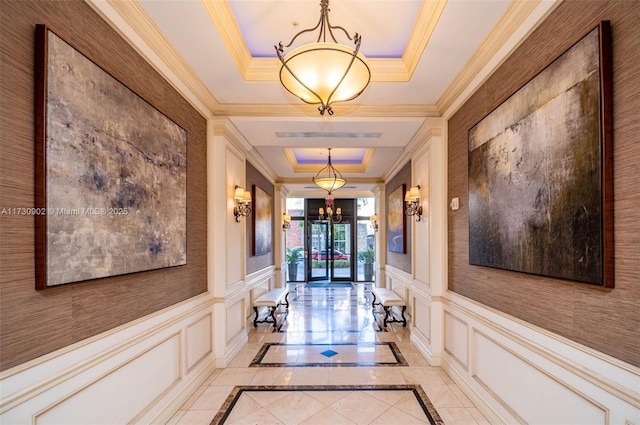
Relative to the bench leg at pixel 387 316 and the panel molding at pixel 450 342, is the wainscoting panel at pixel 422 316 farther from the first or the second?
the bench leg at pixel 387 316

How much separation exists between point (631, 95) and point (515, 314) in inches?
62.6

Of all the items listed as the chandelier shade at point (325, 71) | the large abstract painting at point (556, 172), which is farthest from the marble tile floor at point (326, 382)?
the chandelier shade at point (325, 71)

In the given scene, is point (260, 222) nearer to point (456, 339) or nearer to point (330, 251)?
point (456, 339)

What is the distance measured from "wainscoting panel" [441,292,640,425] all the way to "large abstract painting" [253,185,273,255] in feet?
11.7

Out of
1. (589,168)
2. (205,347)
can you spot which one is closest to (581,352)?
(589,168)

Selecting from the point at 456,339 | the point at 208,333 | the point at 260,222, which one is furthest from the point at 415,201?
the point at 208,333

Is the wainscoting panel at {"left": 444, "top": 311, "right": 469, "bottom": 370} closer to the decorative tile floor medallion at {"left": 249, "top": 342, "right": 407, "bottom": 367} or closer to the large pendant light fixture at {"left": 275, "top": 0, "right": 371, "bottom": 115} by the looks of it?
the decorative tile floor medallion at {"left": 249, "top": 342, "right": 407, "bottom": 367}

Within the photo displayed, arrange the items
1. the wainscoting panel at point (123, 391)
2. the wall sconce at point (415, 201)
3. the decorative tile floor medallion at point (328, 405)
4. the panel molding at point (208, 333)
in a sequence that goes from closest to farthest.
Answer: the wainscoting panel at point (123, 391), the decorative tile floor medallion at point (328, 405), the panel molding at point (208, 333), the wall sconce at point (415, 201)

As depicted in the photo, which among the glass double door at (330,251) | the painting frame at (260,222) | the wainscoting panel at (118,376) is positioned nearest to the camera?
the wainscoting panel at (118,376)

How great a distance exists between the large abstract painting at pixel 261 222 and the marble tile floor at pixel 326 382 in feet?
5.04

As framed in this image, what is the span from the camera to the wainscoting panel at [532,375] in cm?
153

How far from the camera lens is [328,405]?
2969 millimetres

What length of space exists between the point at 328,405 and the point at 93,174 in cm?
281

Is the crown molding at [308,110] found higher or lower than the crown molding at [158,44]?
lower
